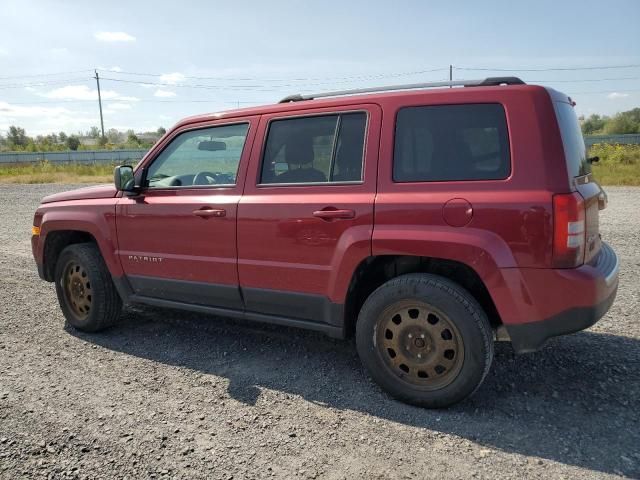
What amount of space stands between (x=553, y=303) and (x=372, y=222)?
112cm

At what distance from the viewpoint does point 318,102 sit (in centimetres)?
344

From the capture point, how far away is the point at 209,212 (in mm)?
3648

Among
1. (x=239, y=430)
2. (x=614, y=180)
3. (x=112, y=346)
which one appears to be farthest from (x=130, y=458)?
(x=614, y=180)

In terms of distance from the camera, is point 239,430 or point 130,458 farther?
point 239,430

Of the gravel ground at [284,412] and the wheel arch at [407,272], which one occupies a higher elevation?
the wheel arch at [407,272]

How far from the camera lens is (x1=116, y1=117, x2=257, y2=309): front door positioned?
3.67 m

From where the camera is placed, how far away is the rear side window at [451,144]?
2.82 metres

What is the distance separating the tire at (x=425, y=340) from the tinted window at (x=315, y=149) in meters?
0.85

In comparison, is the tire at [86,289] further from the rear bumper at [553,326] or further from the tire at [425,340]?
the rear bumper at [553,326]

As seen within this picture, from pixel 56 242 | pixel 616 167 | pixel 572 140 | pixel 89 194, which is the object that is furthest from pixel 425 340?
pixel 616 167

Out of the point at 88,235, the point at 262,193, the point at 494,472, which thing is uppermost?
the point at 262,193

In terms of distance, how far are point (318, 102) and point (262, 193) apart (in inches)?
29.6

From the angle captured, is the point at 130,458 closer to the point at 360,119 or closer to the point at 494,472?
the point at 494,472

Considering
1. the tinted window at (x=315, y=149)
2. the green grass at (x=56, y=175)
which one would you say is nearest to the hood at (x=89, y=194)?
the tinted window at (x=315, y=149)
